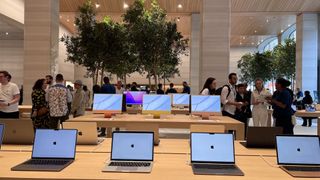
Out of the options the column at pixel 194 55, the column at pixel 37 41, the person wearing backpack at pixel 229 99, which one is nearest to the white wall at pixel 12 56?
the column at pixel 194 55

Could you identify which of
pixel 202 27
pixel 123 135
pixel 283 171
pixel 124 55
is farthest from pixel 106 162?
pixel 124 55

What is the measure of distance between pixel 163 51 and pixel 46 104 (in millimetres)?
6005

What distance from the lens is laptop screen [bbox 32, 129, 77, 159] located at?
304cm

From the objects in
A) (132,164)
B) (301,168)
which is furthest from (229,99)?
(132,164)

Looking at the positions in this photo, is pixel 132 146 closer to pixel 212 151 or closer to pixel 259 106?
pixel 212 151

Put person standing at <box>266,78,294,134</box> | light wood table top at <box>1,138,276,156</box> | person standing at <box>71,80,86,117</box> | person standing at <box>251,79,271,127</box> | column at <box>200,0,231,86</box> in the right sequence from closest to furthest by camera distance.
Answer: light wood table top at <box>1,138,276,156</box>
person standing at <box>266,78,294,134</box>
person standing at <box>251,79,271,127</box>
person standing at <box>71,80,86,117</box>
column at <box>200,0,231,86</box>

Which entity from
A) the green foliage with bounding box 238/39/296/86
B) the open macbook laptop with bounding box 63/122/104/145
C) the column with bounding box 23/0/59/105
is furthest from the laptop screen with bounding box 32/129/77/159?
the green foliage with bounding box 238/39/296/86

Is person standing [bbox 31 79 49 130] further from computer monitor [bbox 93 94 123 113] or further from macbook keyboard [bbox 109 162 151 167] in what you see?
macbook keyboard [bbox 109 162 151 167]

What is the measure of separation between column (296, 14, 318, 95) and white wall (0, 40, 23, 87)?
1887 cm

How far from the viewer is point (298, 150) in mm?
2934

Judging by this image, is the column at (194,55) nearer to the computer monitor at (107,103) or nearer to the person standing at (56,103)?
the person standing at (56,103)

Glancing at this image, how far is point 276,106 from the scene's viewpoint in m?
6.66

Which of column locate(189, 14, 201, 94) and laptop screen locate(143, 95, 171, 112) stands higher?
column locate(189, 14, 201, 94)

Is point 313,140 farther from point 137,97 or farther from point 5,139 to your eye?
point 137,97
